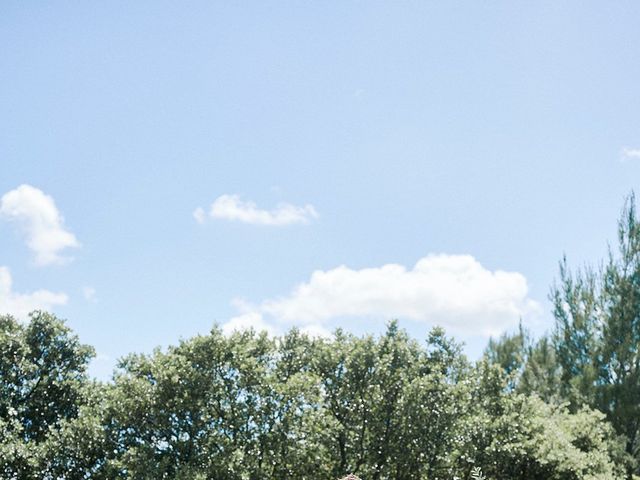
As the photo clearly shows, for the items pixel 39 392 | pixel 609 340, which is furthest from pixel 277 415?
pixel 609 340

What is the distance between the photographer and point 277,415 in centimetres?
1972

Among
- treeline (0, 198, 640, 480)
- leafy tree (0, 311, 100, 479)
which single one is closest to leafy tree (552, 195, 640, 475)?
treeline (0, 198, 640, 480)

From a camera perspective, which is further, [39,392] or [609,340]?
[609,340]

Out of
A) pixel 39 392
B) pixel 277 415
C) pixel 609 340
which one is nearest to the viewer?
pixel 277 415

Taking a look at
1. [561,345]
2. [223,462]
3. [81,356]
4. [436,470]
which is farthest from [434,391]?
[561,345]

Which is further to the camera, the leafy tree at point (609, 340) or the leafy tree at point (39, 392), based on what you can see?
the leafy tree at point (609, 340)

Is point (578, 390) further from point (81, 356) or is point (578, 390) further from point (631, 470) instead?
point (81, 356)

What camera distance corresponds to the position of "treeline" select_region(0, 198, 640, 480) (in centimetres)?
1938

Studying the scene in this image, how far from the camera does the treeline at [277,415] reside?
63.6 feet

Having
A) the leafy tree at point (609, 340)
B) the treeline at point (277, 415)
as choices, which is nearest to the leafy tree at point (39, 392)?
the treeline at point (277, 415)

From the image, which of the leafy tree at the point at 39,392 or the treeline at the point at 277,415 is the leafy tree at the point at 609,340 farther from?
the leafy tree at the point at 39,392

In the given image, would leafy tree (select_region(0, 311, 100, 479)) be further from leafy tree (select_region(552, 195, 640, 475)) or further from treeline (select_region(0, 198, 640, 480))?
leafy tree (select_region(552, 195, 640, 475))

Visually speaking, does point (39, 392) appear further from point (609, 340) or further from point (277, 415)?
point (609, 340)

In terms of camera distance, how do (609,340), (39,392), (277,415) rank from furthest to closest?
(609,340), (39,392), (277,415)
